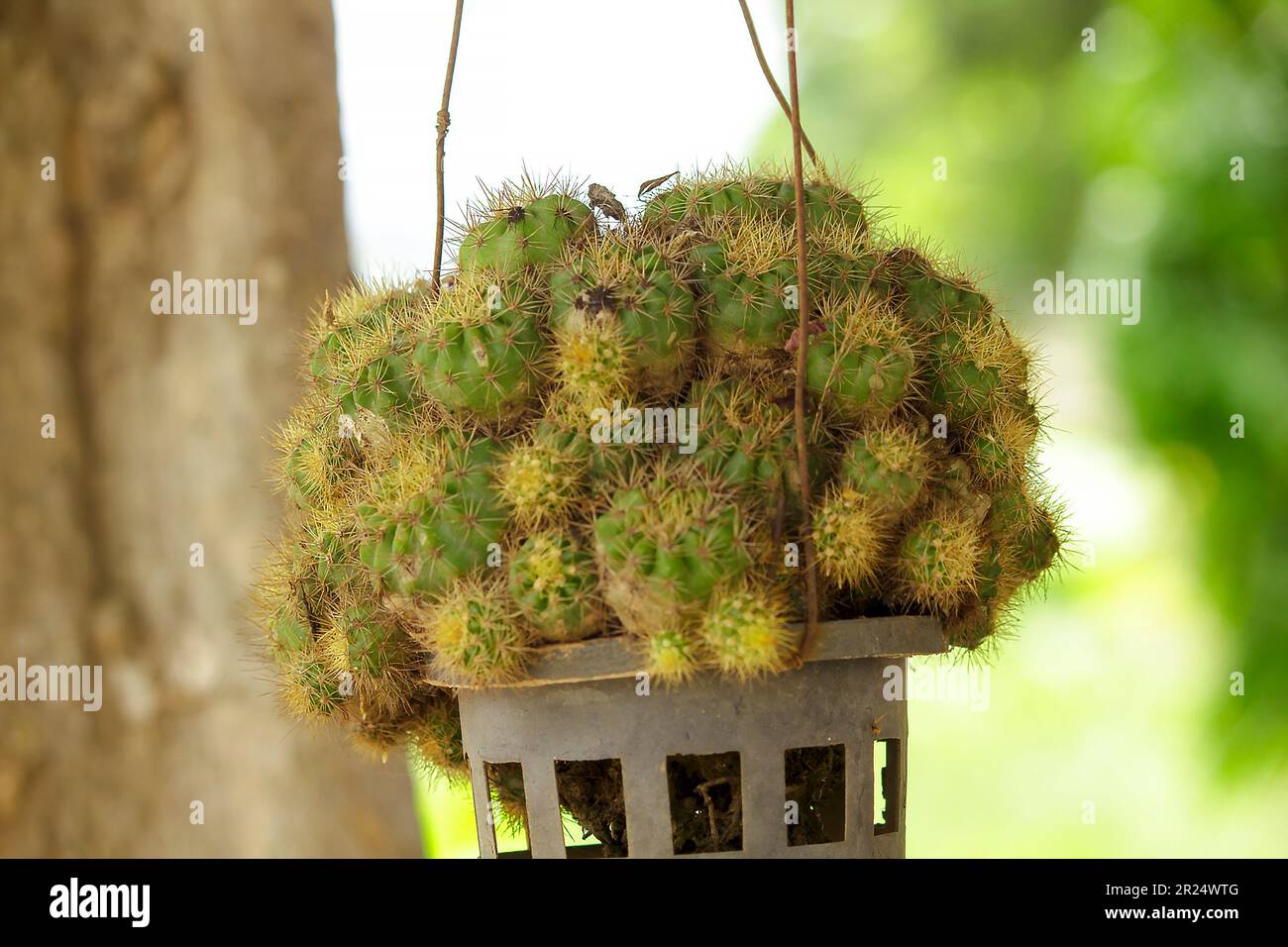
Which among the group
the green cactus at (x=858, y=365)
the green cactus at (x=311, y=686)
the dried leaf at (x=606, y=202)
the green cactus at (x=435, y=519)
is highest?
the dried leaf at (x=606, y=202)

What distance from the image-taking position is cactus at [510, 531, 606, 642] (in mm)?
801

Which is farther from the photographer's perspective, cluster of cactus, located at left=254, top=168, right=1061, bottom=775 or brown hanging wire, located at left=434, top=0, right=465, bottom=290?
brown hanging wire, located at left=434, top=0, right=465, bottom=290

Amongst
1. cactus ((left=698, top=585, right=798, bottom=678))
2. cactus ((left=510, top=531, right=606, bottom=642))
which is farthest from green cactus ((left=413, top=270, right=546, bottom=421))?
cactus ((left=698, top=585, right=798, bottom=678))

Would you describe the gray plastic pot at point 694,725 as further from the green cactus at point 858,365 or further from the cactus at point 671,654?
the green cactus at point 858,365

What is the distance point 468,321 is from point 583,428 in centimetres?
12

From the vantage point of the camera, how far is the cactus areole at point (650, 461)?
80 cm

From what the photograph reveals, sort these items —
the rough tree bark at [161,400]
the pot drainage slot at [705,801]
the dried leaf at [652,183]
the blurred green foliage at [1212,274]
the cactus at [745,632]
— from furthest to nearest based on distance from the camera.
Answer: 1. the blurred green foliage at [1212,274]
2. the rough tree bark at [161,400]
3. the dried leaf at [652,183]
4. the pot drainage slot at [705,801]
5. the cactus at [745,632]

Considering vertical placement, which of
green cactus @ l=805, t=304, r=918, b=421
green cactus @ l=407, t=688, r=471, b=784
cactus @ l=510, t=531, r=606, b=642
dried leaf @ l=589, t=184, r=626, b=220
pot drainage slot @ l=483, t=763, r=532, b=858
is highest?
dried leaf @ l=589, t=184, r=626, b=220

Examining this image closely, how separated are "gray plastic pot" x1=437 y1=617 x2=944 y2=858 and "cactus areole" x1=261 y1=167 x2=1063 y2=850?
17mm

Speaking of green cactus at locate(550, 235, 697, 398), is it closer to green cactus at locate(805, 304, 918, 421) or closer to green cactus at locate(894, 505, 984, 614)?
green cactus at locate(805, 304, 918, 421)

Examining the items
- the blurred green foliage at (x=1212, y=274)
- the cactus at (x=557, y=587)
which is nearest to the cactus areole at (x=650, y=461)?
the cactus at (x=557, y=587)

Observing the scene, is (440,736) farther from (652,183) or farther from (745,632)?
(652,183)

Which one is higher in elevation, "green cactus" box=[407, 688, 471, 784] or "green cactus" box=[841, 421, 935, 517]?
"green cactus" box=[841, 421, 935, 517]

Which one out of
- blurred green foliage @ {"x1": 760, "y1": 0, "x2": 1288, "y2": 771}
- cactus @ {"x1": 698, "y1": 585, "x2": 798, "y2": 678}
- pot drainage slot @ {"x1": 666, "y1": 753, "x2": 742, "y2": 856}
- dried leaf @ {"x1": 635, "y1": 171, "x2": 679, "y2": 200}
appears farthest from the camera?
blurred green foliage @ {"x1": 760, "y1": 0, "x2": 1288, "y2": 771}
